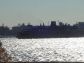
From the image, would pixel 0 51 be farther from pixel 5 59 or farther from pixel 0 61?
pixel 0 61

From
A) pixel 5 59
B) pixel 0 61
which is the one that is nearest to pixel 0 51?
pixel 5 59

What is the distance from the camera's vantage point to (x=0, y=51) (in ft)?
76.2

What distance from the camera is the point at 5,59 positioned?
24.1 metres

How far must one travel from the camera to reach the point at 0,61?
2627 cm

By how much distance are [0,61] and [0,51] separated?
10.5 feet

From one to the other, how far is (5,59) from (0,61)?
2.24 metres

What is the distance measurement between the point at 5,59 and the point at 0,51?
1.10 meters

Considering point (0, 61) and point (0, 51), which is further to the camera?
point (0, 61)

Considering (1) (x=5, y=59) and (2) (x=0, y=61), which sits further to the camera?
(2) (x=0, y=61)
